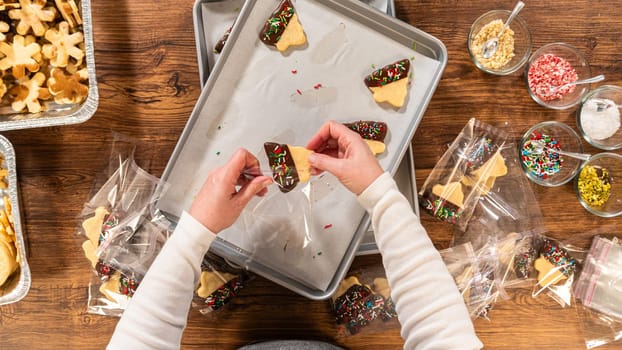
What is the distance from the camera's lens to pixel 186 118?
1101 millimetres

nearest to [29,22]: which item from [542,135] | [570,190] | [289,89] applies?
[289,89]

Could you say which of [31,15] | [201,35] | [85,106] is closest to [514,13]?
[201,35]

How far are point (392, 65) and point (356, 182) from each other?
0.31 m

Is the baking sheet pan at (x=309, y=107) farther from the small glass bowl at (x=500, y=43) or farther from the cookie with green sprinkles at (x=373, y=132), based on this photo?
the small glass bowl at (x=500, y=43)

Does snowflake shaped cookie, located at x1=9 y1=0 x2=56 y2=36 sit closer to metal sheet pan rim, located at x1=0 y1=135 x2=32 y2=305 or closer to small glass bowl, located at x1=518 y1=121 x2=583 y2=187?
metal sheet pan rim, located at x1=0 y1=135 x2=32 y2=305

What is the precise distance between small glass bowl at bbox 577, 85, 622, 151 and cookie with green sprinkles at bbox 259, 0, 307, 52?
70 cm

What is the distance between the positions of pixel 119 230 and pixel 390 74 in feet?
2.37

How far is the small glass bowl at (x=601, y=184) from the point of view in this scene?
3.57 feet

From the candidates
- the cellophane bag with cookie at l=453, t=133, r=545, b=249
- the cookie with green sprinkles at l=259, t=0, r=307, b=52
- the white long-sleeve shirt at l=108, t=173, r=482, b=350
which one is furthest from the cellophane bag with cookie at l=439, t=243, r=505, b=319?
the cookie with green sprinkles at l=259, t=0, r=307, b=52

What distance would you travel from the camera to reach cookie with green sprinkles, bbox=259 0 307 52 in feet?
3.30

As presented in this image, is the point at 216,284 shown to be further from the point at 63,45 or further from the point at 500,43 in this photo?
the point at 500,43

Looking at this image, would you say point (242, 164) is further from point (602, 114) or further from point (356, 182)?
point (602, 114)

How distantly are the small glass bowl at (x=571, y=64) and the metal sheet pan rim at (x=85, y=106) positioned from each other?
3.28ft

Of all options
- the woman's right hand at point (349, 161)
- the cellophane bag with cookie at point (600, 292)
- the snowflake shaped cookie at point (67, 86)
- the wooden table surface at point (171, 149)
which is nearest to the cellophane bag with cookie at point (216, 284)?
the wooden table surface at point (171, 149)
